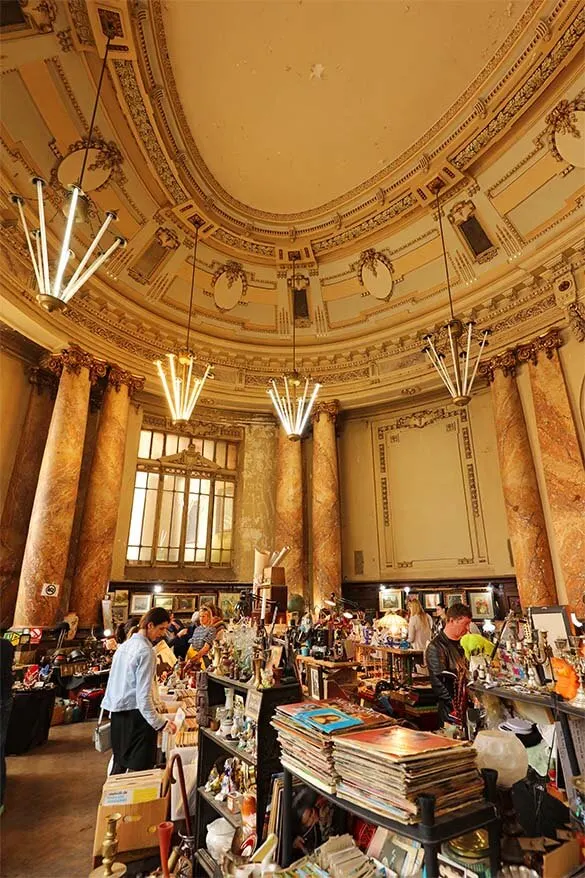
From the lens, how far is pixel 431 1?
20.8ft

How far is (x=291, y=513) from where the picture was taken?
10203mm

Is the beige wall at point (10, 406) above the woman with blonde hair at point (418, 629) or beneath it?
above

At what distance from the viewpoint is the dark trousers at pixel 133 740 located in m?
3.41

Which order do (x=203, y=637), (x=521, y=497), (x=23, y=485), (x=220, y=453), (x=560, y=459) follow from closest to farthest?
(x=203, y=637) → (x=560, y=459) → (x=521, y=497) → (x=23, y=485) → (x=220, y=453)

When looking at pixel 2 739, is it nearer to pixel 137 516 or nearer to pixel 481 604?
pixel 137 516

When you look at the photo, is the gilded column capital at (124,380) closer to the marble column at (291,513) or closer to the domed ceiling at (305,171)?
the domed ceiling at (305,171)

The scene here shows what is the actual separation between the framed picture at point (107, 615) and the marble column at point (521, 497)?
22.7ft

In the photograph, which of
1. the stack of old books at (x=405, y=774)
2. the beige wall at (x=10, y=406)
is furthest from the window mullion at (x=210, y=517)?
the stack of old books at (x=405, y=774)

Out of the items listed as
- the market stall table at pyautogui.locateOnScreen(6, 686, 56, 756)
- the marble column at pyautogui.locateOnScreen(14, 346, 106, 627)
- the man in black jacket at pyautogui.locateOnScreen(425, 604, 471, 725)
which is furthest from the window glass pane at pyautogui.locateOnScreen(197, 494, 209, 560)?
the man in black jacket at pyautogui.locateOnScreen(425, 604, 471, 725)

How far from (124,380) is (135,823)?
7.58 metres

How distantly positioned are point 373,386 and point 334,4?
661 centimetres

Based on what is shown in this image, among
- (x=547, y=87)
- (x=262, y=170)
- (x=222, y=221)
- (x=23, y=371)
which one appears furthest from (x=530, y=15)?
(x=23, y=371)

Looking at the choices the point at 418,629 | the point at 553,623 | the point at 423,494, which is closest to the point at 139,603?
the point at 418,629

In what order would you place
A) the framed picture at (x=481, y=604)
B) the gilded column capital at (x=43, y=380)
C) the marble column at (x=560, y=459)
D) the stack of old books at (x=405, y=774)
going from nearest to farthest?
the stack of old books at (x=405, y=774), the marble column at (x=560, y=459), the framed picture at (x=481, y=604), the gilded column capital at (x=43, y=380)
